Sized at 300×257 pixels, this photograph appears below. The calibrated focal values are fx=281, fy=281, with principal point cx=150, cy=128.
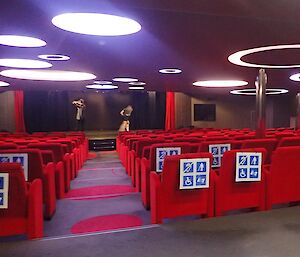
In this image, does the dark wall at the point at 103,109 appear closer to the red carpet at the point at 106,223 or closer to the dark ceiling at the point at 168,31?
the dark ceiling at the point at 168,31

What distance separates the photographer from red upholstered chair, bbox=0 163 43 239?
102 inches

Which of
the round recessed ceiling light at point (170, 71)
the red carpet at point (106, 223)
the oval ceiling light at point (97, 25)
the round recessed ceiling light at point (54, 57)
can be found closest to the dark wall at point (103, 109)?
the round recessed ceiling light at point (170, 71)

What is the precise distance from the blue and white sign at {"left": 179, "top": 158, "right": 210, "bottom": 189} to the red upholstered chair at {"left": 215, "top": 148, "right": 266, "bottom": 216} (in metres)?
0.22

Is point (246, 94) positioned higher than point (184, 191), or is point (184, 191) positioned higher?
point (246, 94)

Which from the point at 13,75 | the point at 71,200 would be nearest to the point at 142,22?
the point at 71,200

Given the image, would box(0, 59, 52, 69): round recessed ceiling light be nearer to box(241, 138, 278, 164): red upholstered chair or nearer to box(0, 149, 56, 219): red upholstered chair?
box(0, 149, 56, 219): red upholstered chair

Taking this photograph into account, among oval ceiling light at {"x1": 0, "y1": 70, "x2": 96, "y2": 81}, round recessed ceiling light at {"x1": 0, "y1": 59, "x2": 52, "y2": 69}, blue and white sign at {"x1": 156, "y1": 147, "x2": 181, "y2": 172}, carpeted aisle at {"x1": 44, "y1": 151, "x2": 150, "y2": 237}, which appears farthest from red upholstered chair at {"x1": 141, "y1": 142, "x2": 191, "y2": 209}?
oval ceiling light at {"x1": 0, "y1": 70, "x2": 96, "y2": 81}

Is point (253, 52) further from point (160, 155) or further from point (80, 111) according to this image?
point (80, 111)

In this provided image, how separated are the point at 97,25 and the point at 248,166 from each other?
2.84m

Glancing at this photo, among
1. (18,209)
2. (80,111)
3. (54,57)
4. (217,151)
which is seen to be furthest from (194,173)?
(80,111)

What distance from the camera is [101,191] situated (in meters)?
5.04

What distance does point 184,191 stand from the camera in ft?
10.1

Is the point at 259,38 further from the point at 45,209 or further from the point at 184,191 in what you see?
the point at 45,209

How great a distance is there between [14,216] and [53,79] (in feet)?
27.8
